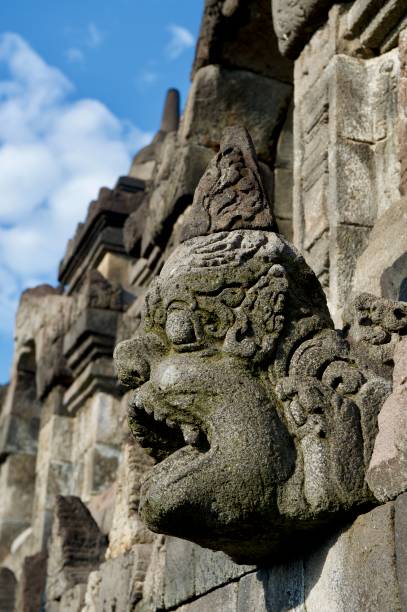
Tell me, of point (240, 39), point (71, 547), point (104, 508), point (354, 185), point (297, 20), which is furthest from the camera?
point (104, 508)

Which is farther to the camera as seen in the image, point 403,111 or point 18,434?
point 18,434

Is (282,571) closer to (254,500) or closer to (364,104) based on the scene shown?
(254,500)

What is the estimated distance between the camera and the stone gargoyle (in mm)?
2572

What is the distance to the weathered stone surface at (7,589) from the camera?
759 cm

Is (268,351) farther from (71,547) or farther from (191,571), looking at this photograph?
(71,547)

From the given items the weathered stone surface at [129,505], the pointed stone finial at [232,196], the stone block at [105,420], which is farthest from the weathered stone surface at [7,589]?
the pointed stone finial at [232,196]

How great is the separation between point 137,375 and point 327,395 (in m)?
0.61

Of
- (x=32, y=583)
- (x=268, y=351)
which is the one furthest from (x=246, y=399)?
(x=32, y=583)

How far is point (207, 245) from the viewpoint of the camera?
298cm

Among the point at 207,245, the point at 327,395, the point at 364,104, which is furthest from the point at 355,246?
the point at 327,395

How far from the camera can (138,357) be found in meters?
2.95

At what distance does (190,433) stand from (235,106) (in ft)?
13.6

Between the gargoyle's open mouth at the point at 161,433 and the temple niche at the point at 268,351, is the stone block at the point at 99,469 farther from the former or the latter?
the gargoyle's open mouth at the point at 161,433

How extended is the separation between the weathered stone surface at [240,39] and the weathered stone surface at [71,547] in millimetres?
2927
